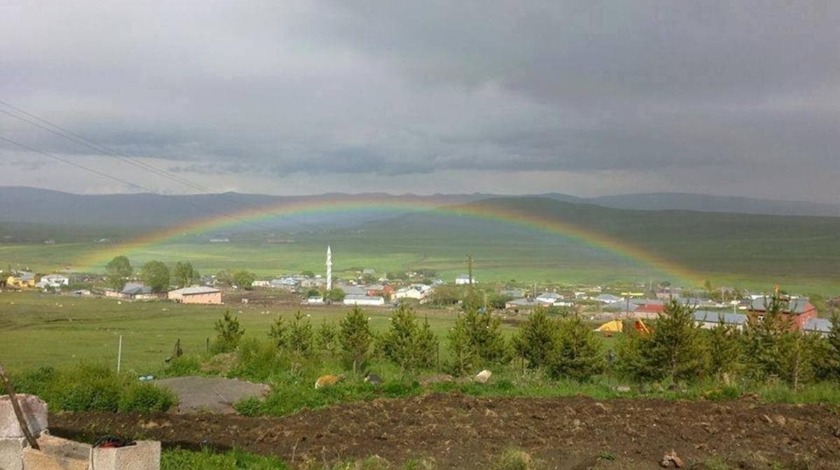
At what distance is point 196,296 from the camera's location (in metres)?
68.4

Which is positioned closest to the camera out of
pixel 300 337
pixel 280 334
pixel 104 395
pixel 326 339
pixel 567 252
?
pixel 104 395

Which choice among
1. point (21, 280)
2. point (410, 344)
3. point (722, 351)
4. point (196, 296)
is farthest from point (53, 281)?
point (722, 351)

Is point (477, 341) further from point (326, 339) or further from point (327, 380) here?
point (327, 380)

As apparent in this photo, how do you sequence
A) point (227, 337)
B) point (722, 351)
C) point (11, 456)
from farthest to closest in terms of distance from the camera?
point (227, 337)
point (722, 351)
point (11, 456)

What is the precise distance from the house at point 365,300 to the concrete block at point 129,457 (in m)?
59.0

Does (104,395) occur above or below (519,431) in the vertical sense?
below

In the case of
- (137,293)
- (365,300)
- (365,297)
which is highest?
(137,293)

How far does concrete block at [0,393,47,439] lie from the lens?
294 inches

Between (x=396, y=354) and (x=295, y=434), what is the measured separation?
1319cm

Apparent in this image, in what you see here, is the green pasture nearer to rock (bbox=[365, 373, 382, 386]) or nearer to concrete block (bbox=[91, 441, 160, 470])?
rock (bbox=[365, 373, 382, 386])

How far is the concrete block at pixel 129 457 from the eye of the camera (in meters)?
6.57

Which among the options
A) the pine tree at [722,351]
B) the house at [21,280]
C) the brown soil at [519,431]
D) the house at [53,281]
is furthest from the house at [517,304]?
the brown soil at [519,431]

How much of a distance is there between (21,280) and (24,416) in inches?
2459

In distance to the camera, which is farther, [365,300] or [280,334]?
[365,300]
